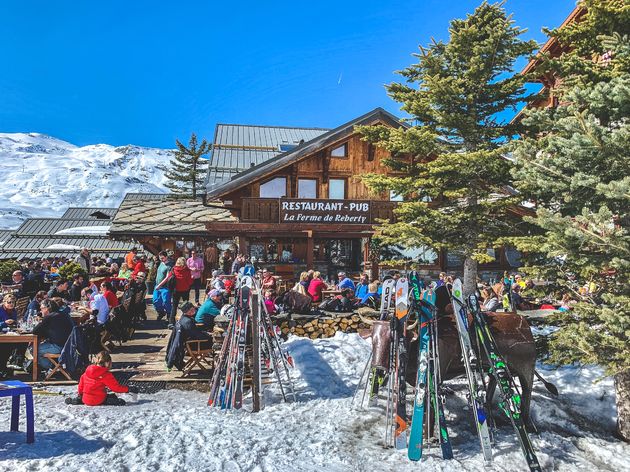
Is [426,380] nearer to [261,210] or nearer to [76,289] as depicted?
[76,289]

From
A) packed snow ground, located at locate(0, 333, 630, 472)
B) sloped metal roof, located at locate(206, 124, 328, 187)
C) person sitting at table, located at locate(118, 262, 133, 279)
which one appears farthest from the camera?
sloped metal roof, located at locate(206, 124, 328, 187)

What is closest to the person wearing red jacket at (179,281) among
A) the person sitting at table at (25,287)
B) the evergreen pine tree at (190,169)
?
the person sitting at table at (25,287)

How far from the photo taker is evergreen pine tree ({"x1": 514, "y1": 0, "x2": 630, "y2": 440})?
5832mm

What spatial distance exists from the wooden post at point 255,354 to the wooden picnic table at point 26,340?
162 inches

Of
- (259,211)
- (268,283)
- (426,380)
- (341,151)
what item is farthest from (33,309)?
(341,151)

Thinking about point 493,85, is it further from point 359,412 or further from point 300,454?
point 300,454

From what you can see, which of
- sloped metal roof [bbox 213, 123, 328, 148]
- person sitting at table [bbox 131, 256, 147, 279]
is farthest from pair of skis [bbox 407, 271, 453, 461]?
sloped metal roof [bbox 213, 123, 328, 148]

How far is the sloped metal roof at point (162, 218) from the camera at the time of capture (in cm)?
2166

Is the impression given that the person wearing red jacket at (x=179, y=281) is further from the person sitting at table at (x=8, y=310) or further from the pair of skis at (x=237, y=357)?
the pair of skis at (x=237, y=357)

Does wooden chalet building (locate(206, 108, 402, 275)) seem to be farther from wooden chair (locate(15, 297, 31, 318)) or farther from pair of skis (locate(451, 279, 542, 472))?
pair of skis (locate(451, 279, 542, 472))

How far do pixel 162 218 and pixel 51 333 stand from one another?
586 inches

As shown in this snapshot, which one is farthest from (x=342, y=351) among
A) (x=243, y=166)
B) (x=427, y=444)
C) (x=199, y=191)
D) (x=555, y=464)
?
(x=199, y=191)

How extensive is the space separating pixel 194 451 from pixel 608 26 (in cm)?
846

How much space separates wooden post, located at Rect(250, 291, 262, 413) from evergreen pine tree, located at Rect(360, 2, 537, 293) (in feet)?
18.2
